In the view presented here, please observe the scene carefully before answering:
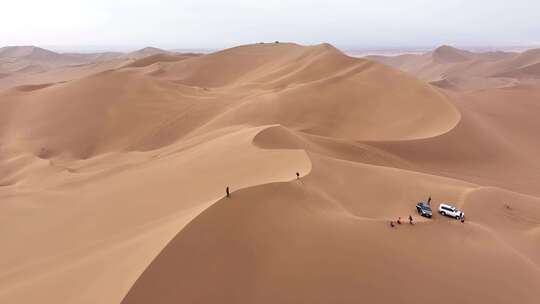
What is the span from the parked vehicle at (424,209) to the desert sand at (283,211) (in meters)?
0.14

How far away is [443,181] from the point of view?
364 inches

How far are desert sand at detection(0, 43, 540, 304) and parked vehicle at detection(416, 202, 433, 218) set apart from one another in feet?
0.45

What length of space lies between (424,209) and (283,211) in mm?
2980

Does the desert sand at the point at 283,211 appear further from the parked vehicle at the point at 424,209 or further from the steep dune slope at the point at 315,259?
the parked vehicle at the point at 424,209

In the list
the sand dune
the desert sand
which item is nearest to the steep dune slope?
the desert sand

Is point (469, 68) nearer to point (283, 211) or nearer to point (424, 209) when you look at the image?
point (424, 209)

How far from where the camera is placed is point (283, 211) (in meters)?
5.64

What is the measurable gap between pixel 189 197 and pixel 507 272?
5.52 metres

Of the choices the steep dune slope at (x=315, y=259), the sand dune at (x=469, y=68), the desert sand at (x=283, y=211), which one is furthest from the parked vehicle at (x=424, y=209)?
the sand dune at (x=469, y=68)

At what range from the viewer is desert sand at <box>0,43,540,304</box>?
462cm

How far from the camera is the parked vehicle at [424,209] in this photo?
682 cm

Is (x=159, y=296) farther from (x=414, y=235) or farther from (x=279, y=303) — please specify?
(x=414, y=235)

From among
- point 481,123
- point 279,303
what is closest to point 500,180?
point 481,123

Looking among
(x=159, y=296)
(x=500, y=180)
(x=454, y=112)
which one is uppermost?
(x=159, y=296)
